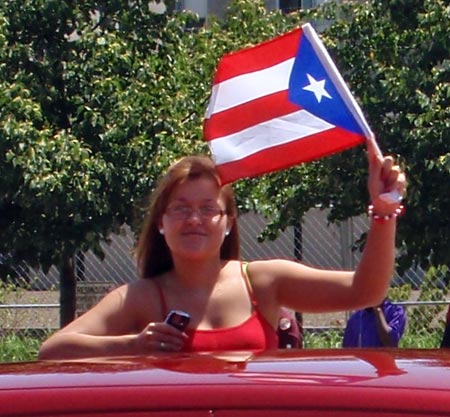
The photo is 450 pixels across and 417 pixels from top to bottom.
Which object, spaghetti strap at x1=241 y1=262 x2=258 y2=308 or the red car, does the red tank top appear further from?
the red car

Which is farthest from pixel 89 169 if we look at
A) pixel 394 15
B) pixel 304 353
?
pixel 304 353

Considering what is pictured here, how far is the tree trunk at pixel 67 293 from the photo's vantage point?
10438mm

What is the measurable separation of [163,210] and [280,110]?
1.82 feet

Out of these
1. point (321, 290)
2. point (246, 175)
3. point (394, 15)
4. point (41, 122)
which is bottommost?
point (321, 290)

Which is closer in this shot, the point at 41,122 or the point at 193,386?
the point at 193,386

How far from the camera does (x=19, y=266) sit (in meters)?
10.6

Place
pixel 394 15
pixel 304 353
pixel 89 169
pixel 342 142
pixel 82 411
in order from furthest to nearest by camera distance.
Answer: pixel 394 15, pixel 89 169, pixel 342 142, pixel 304 353, pixel 82 411

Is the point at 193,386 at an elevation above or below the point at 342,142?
below

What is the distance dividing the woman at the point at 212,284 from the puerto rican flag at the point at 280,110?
18 centimetres

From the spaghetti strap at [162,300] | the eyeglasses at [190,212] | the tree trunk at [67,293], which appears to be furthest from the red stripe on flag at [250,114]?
the tree trunk at [67,293]

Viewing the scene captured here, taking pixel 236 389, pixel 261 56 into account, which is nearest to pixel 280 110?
pixel 261 56

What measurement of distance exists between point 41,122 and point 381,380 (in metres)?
7.79

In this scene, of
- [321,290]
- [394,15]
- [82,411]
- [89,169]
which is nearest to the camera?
[82,411]

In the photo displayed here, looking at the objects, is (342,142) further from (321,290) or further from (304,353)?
(304,353)
